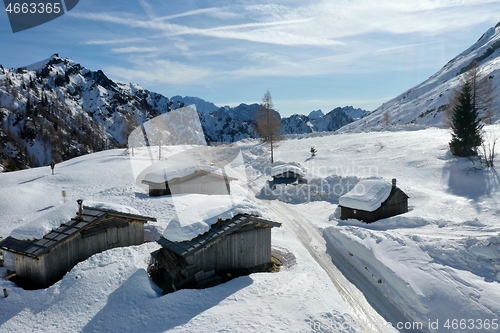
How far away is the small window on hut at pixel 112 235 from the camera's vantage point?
19125 millimetres

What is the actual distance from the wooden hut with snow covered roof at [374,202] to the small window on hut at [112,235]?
58.1 ft

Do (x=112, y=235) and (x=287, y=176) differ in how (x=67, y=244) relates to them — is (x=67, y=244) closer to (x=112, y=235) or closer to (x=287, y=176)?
(x=112, y=235)

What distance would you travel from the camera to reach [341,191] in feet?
113

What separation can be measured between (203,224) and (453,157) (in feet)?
119

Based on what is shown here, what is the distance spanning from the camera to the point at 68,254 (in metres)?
17.3

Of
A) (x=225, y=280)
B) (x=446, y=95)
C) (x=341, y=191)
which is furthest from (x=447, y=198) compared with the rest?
(x=446, y=95)

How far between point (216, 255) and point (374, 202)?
580 inches

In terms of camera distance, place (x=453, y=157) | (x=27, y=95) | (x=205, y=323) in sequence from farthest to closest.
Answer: (x=27, y=95)
(x=453, y=157)
(x=205, y=323)

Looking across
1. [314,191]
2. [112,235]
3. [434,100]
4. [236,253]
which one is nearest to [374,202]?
[314,191]

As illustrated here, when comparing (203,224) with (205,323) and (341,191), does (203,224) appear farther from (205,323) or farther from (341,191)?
(341,191)

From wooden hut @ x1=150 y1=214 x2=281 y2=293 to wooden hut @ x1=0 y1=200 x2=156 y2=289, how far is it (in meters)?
3.47

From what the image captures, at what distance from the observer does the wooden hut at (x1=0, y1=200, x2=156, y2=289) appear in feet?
53.9

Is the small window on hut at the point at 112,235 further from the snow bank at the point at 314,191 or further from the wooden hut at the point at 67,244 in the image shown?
the snow bank at the point at 314,191

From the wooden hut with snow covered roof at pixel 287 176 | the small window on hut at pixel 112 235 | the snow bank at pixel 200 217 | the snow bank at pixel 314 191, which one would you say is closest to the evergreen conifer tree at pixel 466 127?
the snow bank at pixel 314 191
